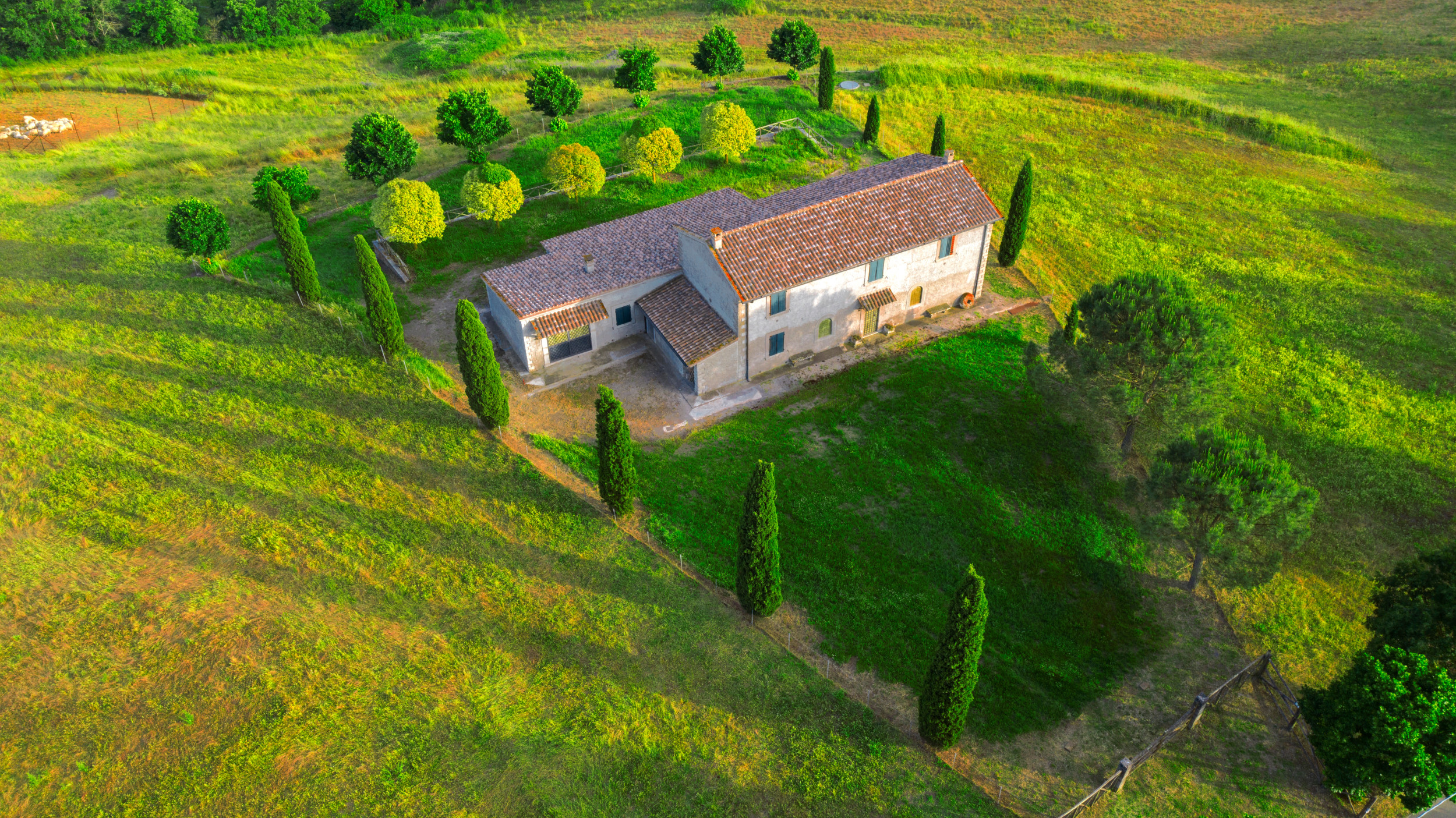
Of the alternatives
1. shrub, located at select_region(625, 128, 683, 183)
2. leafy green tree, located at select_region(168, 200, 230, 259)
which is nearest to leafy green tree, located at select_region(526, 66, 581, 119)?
shrub, located at select_region(625, 128, 683, 183)

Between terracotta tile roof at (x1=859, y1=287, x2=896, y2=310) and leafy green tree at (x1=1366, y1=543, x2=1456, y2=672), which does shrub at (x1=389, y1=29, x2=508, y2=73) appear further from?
leafy green tree at (x1=1366, y1=543, x2=1456, y2=672)

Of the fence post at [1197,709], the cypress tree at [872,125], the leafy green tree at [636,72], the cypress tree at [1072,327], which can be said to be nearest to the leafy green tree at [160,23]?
the leafy green tree at [636,72]

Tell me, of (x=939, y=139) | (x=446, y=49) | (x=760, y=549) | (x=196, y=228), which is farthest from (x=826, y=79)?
(x=760, y=549)

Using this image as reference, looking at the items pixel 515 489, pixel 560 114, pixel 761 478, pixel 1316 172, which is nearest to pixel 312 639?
pixel 515 489

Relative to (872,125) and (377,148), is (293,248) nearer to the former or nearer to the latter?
(377,148)

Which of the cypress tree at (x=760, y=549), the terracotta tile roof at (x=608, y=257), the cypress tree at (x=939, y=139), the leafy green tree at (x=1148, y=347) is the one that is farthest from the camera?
the cypress tree at (x=939, y=139)

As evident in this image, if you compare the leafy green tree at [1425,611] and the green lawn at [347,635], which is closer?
the green lawn at [347,635]

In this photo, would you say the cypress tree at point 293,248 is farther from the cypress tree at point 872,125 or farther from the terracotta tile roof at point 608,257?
the cypress tree at point 872,125
